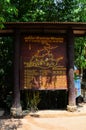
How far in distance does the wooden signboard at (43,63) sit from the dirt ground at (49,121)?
1096 millimetres

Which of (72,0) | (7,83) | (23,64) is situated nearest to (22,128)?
(23,64)

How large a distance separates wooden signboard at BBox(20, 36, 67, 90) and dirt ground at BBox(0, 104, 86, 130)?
110 cm

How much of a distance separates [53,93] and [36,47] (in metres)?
2.38

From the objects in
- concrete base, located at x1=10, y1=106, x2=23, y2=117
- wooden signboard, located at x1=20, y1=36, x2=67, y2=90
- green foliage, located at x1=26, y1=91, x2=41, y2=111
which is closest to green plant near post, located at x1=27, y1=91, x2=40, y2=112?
green foliage, located at x1=26, y1=91, x2=41, y2=111

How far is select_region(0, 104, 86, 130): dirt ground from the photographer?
9945 mm

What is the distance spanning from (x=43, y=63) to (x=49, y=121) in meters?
2.44

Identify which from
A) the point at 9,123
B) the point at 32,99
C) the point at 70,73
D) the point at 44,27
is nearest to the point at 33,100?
the point at 32,99

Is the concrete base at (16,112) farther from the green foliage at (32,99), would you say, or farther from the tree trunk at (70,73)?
the tree trunk at (70,73)

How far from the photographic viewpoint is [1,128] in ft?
32.2

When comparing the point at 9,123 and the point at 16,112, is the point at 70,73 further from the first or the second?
the point at 9,123

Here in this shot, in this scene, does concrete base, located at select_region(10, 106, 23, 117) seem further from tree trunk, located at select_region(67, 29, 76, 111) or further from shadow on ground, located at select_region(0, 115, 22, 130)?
tree trunk, located at select_region(67, 29, 76, 111)

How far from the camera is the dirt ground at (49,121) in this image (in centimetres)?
995

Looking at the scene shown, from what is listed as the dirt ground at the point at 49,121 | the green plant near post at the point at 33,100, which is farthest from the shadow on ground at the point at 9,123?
the green plant near post at the point at 33,100

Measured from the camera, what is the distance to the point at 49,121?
10633mm
